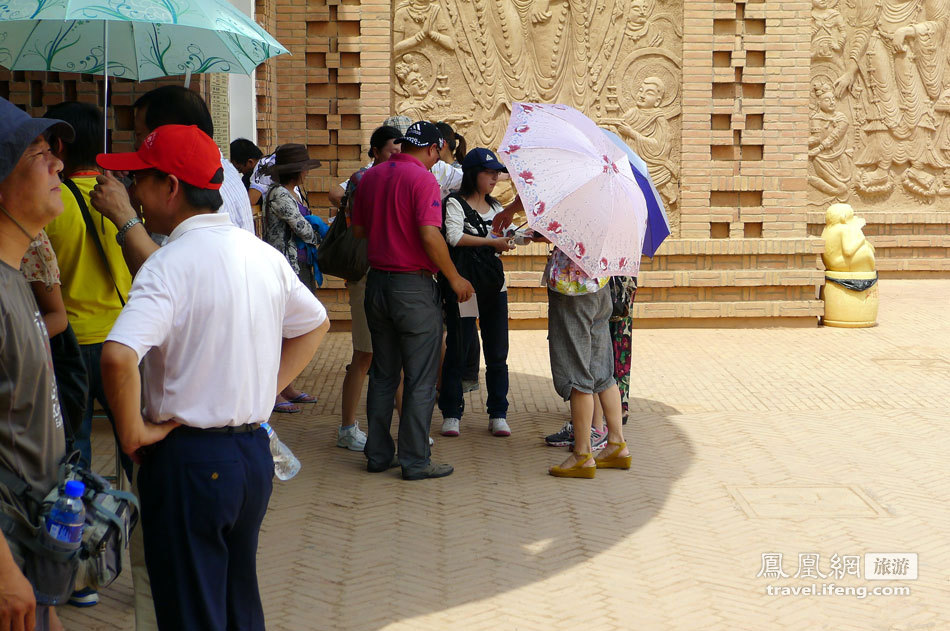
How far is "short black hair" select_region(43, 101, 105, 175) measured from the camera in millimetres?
4363

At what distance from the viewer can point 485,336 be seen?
7.27m

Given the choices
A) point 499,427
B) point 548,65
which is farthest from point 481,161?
point 548,65

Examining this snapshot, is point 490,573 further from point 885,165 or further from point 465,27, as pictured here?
point 885,165

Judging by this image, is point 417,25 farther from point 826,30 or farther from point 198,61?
point 826,30

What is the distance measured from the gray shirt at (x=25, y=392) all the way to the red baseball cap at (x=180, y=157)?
1.67 feet

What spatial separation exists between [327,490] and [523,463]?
1.35m

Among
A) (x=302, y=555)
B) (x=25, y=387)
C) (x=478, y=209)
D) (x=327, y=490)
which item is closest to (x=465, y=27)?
(x=478, y=209)

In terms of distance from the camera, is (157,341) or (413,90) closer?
(157,341)

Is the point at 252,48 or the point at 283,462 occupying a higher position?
the point at 252,48

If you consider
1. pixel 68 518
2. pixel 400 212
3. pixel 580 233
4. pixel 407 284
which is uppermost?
pixel 400 212

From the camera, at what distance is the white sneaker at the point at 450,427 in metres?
7.29

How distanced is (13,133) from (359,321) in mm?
4359

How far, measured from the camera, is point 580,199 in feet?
18.9

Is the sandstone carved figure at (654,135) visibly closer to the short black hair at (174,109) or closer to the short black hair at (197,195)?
the short black hair at (174,109)
